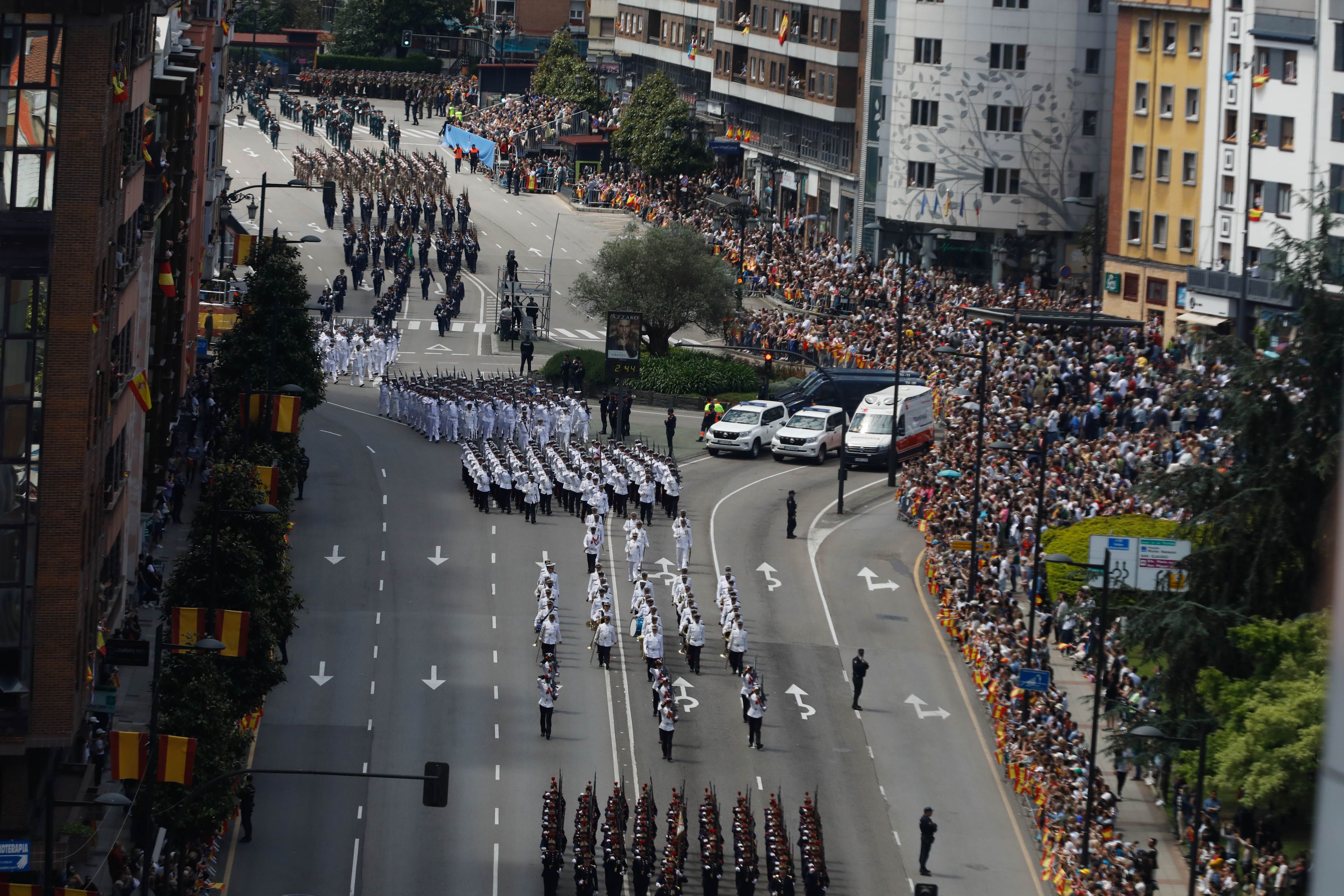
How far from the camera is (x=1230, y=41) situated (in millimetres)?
73375

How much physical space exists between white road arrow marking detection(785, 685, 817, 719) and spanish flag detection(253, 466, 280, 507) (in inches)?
440

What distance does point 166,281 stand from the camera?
1778 inches

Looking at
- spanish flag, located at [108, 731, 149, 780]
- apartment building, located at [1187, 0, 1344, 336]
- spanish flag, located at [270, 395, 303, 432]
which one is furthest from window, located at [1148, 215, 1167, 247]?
spanish flag, located at [108, 731, 149, 780]

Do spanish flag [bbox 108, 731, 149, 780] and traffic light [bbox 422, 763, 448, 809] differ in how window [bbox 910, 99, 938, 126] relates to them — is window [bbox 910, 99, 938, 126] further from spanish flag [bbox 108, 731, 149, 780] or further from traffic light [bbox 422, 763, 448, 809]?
traffic light [bbox 422, 763, 448, 809]

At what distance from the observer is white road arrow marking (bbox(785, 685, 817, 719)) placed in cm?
4062

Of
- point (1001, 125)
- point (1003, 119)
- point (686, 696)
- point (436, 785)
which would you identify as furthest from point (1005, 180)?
point (436, 785)

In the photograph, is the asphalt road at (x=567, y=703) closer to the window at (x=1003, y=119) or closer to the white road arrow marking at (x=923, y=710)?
the white road arrow marking at (x=923, y=710)

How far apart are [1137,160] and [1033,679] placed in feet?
157

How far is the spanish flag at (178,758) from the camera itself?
27688 mm

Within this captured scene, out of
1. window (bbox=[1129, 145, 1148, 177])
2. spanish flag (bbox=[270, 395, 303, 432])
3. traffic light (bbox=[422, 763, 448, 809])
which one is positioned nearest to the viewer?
traffic light (bbox=[422, 763, 448, 809])

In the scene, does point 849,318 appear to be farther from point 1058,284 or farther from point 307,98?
point 307,98

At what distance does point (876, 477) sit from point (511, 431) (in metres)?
10.9

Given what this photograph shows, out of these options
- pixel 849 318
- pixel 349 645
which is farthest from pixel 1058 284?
pixel 349 645

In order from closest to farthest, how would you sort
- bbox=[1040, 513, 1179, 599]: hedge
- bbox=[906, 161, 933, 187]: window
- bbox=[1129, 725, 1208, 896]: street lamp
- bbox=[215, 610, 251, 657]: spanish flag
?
1. bbox=[1129, 725, 1208, 896]: street lamp
2. bbox=[215, 610, 251, 657]: spanish flag
3. bbox=[1040, 513, 1179, 599]: hedge
4. bbox=[906, 161, 933, 187]: window
